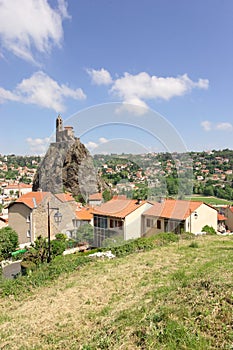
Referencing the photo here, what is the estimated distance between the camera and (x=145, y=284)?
18.1 ft

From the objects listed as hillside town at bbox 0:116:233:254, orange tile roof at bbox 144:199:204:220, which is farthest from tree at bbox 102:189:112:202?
orange tile roof at bbox 144:199:204:220

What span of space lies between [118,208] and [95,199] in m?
1.98

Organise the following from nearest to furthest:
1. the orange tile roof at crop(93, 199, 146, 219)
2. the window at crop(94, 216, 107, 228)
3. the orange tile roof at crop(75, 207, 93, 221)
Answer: the orange tile roof at crop(75, 207, 93, 221) → the orange tile roof at crop(93, 199, 146, 219) → the window at crop(94, 216, 107, 228)

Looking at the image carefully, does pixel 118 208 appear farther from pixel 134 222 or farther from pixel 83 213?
pixel 134 222

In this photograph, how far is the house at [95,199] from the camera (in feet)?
26.5

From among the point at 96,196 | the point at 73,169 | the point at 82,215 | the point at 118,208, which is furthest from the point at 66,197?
the point at 118,208

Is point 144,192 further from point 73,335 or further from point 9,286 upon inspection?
point 73,335

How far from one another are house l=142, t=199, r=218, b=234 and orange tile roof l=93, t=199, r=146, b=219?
3.35 feet

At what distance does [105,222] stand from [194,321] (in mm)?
9826

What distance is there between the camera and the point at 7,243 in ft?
52.4

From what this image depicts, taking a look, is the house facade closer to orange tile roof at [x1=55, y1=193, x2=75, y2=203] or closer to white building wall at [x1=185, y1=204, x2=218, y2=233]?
white building wall at [x1=185, y1=204, x2=218, y2=233]

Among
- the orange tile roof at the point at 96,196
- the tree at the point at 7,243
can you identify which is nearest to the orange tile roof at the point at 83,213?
the orange tile roof at the point at 96,196

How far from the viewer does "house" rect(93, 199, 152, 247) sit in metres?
11.7

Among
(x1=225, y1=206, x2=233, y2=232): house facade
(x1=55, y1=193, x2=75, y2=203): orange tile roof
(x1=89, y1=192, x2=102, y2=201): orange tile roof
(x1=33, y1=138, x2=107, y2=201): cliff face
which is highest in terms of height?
(x1=33, y1=138, x2=107, y2=201): cliff face
